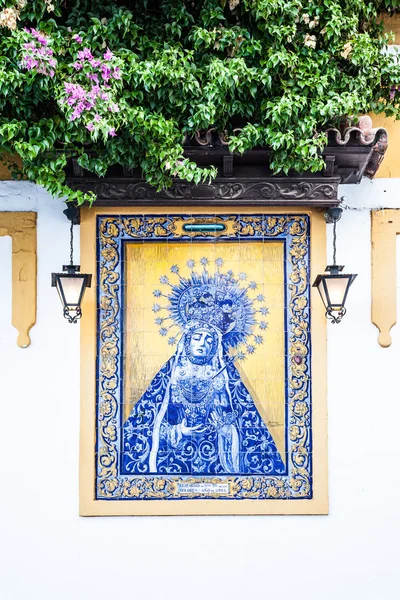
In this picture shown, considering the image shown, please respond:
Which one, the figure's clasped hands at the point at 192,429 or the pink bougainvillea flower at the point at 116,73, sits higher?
the pink bougainvillea flower at the point at 116,73

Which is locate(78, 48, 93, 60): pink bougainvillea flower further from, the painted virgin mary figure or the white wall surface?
A: the painted virgin mary figure

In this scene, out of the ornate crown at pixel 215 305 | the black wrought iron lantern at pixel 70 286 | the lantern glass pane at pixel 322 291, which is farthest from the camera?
the ornate crown at pixel 215 305

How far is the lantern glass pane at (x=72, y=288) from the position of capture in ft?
12.5

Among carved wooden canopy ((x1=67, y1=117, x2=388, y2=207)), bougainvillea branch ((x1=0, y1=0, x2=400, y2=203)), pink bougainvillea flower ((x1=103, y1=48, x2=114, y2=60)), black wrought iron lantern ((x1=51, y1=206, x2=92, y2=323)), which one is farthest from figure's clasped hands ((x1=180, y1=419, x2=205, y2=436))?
pink bougainvillea flower ((x1=103, y1=48, x2=114, y2=60))

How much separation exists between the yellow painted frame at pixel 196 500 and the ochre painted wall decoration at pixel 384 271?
0.37 meters

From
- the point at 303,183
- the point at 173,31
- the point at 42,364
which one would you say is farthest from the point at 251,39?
the point at 42,364

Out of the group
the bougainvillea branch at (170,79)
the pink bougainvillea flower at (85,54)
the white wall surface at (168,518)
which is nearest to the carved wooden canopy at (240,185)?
the bougainvillea branch at (170,79)

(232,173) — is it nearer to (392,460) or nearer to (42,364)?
(42,364)

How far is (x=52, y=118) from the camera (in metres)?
3.57

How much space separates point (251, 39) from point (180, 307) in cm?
177

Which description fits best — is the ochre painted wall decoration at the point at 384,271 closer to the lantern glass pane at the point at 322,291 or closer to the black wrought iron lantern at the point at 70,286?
the lantern glass pane at the point at 322,291

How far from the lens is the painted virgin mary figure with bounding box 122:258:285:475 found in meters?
4.07

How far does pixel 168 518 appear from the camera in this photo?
4.04 meters

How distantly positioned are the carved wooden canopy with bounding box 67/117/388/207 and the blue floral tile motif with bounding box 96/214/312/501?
0.80 ft
